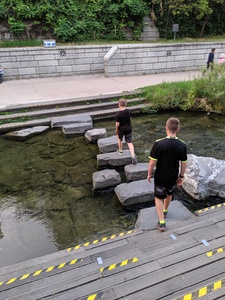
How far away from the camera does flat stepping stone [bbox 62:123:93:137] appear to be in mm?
7598

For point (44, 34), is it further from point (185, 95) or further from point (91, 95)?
point (185, 95)

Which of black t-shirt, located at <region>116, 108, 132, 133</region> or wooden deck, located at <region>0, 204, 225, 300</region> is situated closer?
wooden deck, located at <region>0, 204, 225, 300</region>

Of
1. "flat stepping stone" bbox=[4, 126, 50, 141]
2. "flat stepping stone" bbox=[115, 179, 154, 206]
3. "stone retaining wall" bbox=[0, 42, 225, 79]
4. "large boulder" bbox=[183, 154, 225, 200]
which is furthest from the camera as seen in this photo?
"stone retaining wall" bbox=[0, 42, 225, 79]

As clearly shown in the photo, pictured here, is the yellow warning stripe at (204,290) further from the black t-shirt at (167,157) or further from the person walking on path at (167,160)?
the black t-shirt at (167,157)

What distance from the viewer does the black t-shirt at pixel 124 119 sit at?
5.32 meters

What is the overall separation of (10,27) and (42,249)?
488 inches

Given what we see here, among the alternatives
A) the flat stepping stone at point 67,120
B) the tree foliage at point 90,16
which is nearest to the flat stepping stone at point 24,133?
the flat stepping stone at point 67,120

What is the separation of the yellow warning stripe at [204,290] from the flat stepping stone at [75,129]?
5.75 m

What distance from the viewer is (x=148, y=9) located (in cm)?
1528

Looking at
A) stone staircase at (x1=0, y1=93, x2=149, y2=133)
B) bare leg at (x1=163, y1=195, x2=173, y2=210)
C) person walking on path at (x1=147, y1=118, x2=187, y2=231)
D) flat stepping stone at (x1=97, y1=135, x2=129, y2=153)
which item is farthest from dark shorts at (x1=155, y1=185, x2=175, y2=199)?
stone staircase at (x1=0, y1=93, x2=149, y2=133)

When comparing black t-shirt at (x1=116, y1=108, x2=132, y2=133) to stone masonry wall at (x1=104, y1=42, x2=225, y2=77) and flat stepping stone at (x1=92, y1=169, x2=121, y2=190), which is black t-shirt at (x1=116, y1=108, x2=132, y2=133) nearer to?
flat stepping stone at (x1=92, y1=169, x2=121, y2=190)

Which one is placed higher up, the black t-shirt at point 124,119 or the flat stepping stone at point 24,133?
the black t-shirt at point 124,119

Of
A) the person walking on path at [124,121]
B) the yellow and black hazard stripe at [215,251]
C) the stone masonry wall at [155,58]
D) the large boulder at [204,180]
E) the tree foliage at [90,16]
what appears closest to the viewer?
the yellow and black hazard stripe at [215,251]

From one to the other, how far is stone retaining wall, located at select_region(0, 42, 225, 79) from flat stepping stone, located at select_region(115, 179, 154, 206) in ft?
28.8
